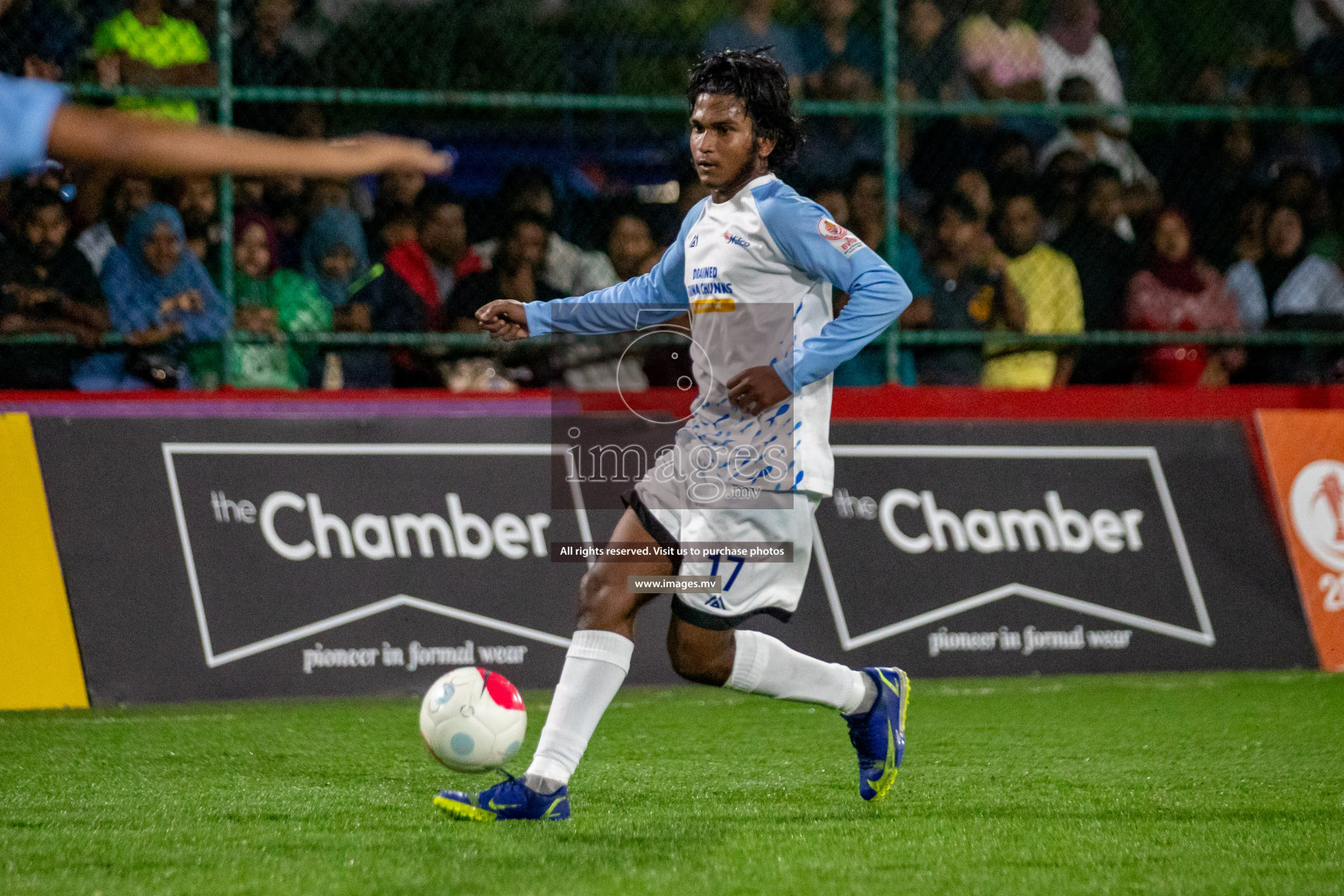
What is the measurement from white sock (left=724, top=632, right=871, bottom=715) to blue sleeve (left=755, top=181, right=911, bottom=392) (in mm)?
793

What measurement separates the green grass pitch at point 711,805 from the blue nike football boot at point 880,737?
0.26 feet

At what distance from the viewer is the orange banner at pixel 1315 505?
316 inches

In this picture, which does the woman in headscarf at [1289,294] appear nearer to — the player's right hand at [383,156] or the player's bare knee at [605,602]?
the player's bare knee at [605,602]

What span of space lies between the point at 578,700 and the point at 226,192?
175 inches

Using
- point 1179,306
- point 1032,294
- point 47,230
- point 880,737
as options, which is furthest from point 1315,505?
point 47,230

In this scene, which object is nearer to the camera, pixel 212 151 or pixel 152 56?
pixel 212 151

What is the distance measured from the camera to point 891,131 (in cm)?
847

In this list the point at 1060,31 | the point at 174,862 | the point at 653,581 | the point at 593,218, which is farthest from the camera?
the point at 1060,31

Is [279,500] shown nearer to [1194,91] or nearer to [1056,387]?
[1056,387]

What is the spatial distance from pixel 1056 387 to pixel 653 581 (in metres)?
4.67

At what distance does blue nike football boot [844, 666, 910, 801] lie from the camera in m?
4.53

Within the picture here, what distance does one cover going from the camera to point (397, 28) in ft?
26.7

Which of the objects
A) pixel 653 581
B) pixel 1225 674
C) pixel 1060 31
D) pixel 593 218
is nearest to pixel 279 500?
pixel 593 218

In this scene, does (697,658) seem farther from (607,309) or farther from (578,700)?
(607,309)
